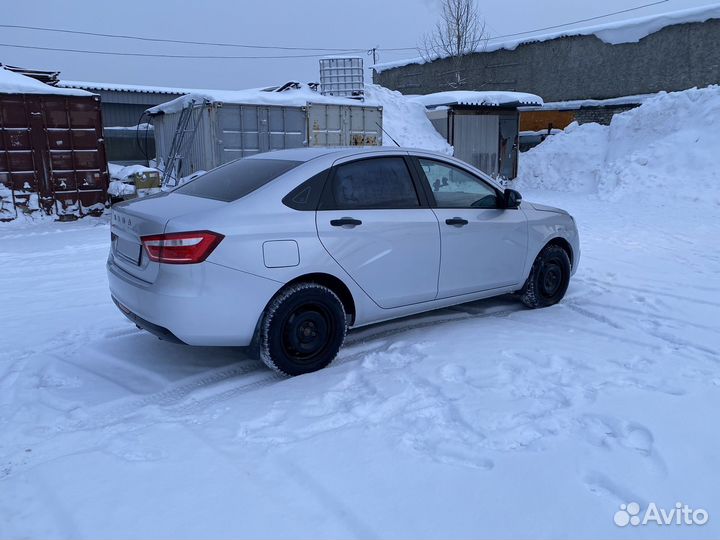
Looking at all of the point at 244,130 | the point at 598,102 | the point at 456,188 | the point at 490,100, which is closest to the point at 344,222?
the point at 456,188

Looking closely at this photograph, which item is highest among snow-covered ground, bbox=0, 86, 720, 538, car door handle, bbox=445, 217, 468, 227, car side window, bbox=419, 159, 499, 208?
car side window, bbox=419, 159, 499, 208

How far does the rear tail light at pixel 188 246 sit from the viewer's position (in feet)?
11.6

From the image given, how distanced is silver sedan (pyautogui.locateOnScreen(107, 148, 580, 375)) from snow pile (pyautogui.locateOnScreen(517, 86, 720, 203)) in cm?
1017

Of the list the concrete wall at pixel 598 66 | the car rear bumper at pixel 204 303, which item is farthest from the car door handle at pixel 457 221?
the concrete wall at pixel 598 66

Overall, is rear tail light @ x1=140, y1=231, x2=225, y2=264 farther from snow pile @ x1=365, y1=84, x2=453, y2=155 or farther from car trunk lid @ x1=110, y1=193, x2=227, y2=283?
snow pile @ x1=365, y1=84, x2=453, y2=155

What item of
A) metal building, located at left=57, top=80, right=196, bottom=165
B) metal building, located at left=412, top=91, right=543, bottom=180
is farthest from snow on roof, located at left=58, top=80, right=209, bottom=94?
metal building, located at left=412, top=91, right=543, bottom=180

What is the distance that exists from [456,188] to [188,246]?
2423mm

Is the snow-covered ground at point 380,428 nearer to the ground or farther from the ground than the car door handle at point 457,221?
nearer to the ground

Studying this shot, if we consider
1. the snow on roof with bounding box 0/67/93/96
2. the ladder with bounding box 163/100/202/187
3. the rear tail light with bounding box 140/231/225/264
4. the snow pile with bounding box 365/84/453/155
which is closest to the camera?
the rear tail light with bounding box 140/231/225/264

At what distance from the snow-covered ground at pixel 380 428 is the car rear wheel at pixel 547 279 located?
15 cm

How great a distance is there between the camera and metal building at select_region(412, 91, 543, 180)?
18.8 m

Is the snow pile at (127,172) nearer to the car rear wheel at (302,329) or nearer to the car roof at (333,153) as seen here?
the car roof at (333,153)

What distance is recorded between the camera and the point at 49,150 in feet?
38.7

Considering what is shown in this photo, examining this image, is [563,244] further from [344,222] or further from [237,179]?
[237,179]
